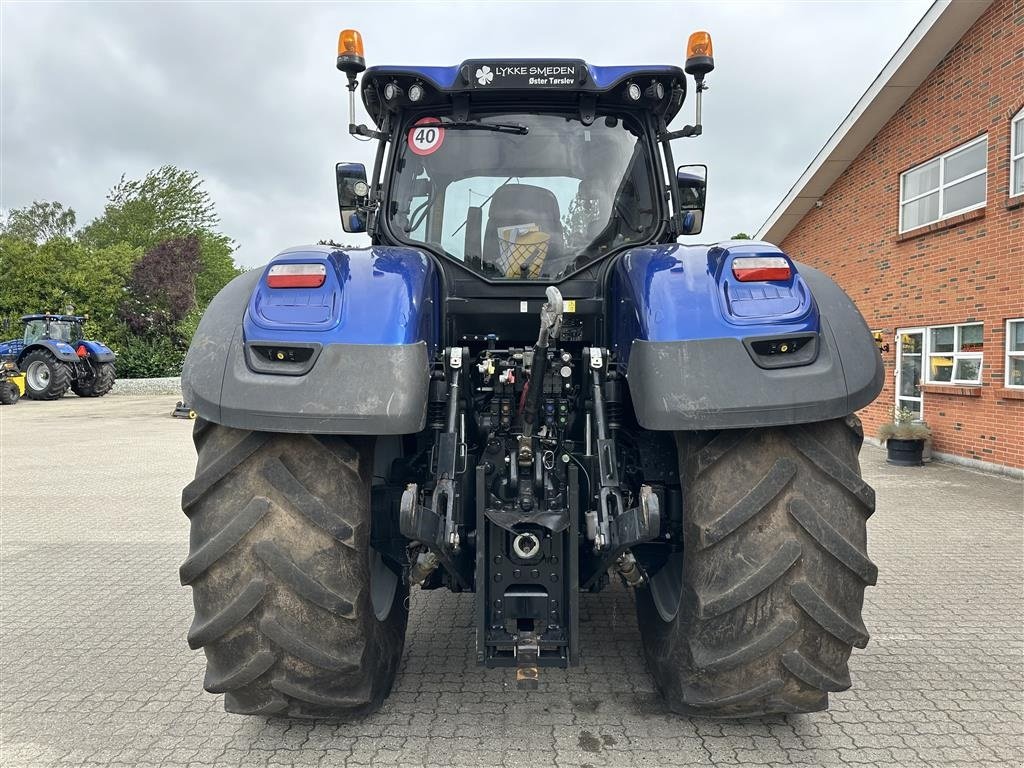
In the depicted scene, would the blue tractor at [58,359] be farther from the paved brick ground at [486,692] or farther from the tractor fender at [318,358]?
the tractor fender at [318,358]

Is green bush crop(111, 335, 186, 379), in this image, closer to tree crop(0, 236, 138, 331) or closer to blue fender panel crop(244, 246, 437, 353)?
tree crop(0, 236, 138, 331)

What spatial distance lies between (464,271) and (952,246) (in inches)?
385

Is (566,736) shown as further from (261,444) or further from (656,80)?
(656,80)

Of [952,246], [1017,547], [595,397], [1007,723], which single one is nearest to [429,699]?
[595,397]

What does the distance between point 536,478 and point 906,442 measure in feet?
31.8

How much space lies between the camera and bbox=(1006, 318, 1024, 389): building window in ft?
30.4

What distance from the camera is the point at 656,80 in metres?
3.51

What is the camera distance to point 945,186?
A: 10.9 metres

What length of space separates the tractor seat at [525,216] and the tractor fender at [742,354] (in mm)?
906

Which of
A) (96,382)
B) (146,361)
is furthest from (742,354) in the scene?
(146,361)

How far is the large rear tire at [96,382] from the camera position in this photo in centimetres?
2527

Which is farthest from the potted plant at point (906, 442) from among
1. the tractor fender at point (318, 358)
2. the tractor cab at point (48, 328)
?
the tractor cab at point (48, 328)

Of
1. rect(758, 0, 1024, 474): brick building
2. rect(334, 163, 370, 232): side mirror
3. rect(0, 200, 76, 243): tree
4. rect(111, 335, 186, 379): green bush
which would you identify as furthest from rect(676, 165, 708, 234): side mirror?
rect(0, 200, 76, 243): tree

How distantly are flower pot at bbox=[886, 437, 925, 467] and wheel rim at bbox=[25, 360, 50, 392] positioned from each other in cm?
2413
